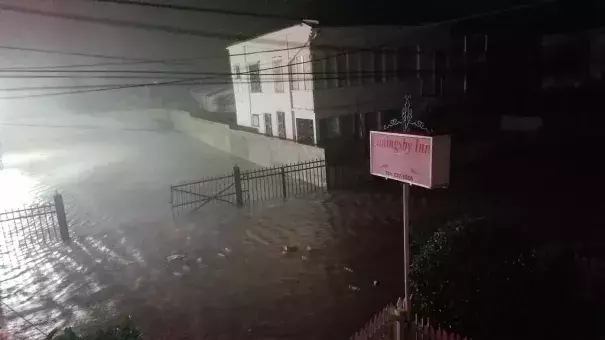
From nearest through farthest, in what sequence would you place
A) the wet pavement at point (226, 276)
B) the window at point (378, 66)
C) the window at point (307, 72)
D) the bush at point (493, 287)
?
1. the bush at point (493, 287)
2. the wet pavement at point (226, 276)
3. the window at point (307, 72)
4. the window at point (378, 66)

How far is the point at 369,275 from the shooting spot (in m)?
6.92

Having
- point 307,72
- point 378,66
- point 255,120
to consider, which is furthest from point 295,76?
point 255,120

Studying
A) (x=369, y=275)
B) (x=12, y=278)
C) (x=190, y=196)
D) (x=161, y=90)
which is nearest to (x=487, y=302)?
(x=369, y=275)

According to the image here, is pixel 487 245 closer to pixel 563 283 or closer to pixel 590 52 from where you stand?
pixel 563 283

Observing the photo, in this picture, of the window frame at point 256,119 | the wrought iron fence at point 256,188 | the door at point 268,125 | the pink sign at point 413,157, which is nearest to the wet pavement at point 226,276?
the wrought iron fence at point 256,188

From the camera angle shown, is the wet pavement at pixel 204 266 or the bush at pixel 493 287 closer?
the bush at pixel 493 287

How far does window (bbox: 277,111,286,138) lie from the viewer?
14913 millimetres

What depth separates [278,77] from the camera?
48.0ft

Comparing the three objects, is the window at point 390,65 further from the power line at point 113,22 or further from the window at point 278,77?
the power line at point 113,22

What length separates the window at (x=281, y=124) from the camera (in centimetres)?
1491

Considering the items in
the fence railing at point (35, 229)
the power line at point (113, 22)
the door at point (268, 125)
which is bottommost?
the fence railing at point (35, 229)

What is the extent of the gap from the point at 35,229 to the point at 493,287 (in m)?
11.2

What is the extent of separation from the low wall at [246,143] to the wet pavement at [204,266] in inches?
91.0

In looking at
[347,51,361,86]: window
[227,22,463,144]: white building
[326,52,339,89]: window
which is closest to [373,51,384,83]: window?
[227,22,463,144]: white building
